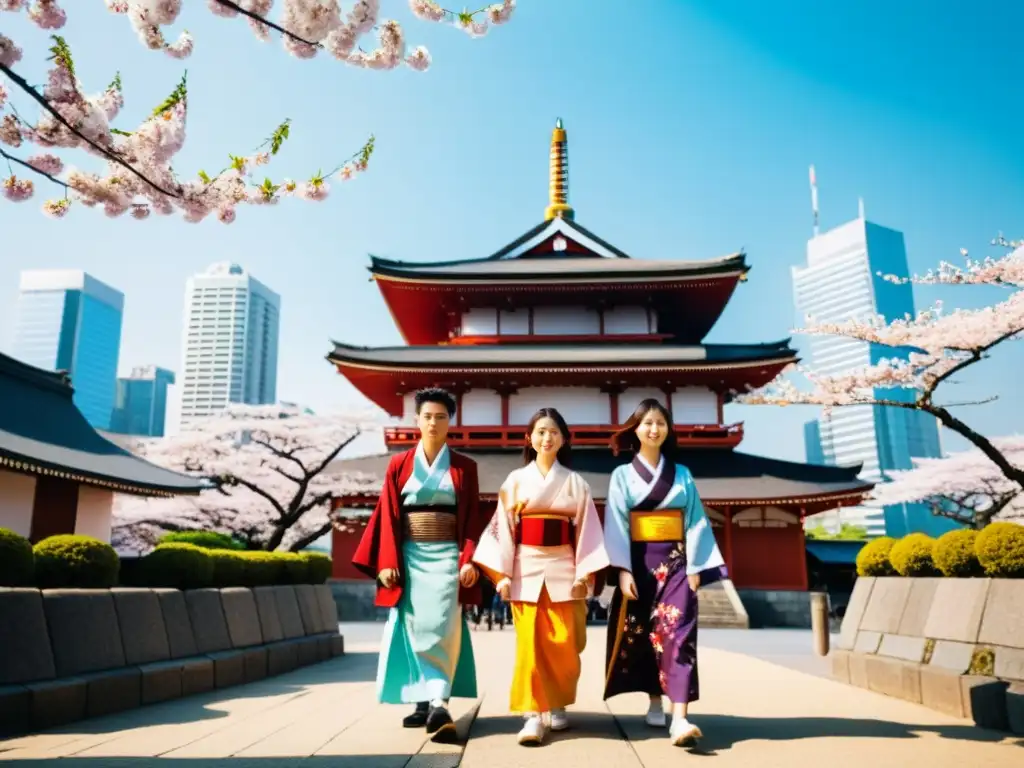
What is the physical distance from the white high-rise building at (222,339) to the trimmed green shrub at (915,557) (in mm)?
127097

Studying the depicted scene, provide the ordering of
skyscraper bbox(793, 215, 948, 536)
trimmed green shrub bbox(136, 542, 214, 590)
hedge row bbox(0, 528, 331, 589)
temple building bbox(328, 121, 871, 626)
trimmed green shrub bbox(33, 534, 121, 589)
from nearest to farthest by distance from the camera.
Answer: hedge row bbox(0, 528, 331, 589) < trimmed green shrub bbox(33, 534, 121, 589) < trimmed green shrub bbox(136, 542, 214, 590) < temple building bbox(328, 121, 871, 626) < skyscraper bbox(793, 215, 948, 536)

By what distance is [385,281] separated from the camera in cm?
2217

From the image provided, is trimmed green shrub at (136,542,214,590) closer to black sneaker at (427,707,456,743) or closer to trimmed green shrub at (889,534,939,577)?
black sneaker at (427,707,456,743)

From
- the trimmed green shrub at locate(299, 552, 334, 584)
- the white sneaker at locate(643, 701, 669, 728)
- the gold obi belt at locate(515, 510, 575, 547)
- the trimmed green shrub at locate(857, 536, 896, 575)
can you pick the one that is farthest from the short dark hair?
the trimmed green shrub at locate(299, 552, 334, 584)

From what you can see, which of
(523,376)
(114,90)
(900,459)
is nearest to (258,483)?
(523,376)

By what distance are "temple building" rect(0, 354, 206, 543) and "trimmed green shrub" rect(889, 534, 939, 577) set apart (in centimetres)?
1314

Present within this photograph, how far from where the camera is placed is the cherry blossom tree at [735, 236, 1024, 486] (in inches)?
374

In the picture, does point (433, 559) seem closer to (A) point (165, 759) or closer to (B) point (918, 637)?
(A) point (165, 759)

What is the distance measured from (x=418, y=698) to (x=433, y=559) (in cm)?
76

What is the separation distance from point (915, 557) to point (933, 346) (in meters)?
6.92

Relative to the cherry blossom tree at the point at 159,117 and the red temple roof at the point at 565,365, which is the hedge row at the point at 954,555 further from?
the red temple roof at the point at 565,365

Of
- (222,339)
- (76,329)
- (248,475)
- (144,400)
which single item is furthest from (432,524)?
(144,400)

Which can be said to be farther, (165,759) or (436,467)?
(436,467)

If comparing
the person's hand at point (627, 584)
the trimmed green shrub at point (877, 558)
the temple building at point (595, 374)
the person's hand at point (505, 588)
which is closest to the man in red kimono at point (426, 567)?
the person's hand at point (505, 588)
